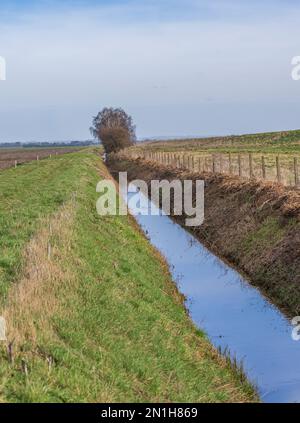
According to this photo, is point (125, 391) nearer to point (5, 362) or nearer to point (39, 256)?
point (5, 362)

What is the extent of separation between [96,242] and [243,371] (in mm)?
6481

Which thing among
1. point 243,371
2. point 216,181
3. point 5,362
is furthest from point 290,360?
point 216,181

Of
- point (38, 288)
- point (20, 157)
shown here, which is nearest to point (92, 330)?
point (38, 288)

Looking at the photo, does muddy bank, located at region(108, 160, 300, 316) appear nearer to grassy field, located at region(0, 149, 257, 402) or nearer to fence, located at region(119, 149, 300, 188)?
fence, located at region(119, 149, 300, 188)

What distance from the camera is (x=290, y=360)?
38.2 ft

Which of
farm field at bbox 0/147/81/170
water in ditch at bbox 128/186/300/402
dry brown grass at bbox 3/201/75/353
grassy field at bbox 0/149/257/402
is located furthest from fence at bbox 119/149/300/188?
farm field at bbox 0/147/81/170

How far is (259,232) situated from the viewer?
20328mm

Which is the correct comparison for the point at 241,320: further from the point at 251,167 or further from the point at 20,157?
the point at 20,157

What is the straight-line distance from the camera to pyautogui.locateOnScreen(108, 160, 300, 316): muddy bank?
635 inches

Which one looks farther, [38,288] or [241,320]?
[241,320]

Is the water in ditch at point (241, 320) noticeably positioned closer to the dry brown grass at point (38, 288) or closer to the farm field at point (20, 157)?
the dry brown grass at point (38, 288)

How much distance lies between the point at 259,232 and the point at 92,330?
11959 mm

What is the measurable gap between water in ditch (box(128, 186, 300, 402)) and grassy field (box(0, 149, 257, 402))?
1.55ft

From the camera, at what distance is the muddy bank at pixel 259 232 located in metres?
16.1
